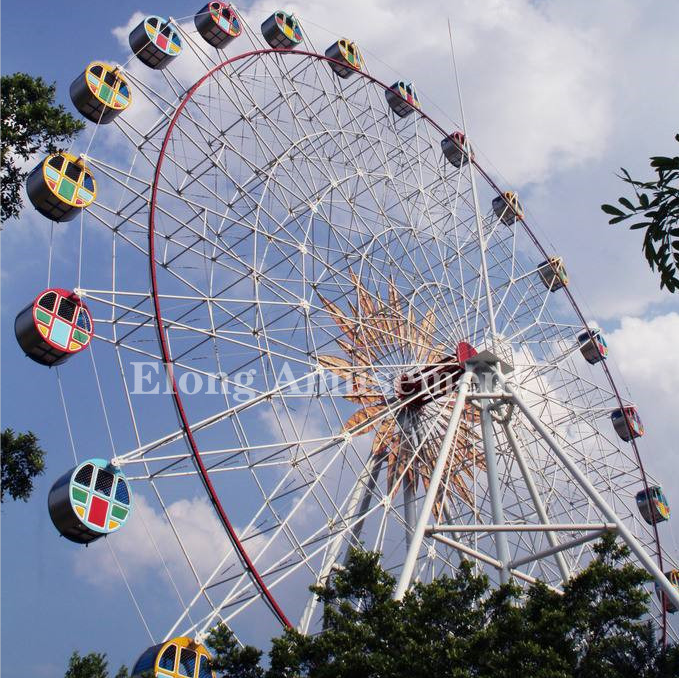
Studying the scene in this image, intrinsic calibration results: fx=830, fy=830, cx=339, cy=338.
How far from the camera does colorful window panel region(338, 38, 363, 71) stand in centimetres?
2605

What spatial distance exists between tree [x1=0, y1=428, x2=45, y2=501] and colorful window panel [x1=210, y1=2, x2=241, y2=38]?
13.9m

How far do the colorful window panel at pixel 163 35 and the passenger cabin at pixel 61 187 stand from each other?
16.6ft

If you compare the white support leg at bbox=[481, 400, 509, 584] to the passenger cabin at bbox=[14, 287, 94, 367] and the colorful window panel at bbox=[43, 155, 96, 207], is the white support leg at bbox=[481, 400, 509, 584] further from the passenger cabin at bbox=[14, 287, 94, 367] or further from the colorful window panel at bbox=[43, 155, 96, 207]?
the colorful window panel at bbox=[43, 155, 96, 207]

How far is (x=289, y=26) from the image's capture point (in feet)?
78.4

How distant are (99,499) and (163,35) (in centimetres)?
1214

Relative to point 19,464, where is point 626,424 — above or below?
above

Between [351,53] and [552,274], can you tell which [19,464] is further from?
[552,274]

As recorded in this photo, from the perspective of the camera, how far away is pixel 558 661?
1121 centimetres

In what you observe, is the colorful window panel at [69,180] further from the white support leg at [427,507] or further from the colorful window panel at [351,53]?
the colorful window panel at [351,53]

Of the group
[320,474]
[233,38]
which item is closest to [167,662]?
[320,474]

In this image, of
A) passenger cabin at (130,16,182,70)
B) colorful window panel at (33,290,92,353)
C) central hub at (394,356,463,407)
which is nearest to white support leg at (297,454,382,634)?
central hub at (394,356,463,407)

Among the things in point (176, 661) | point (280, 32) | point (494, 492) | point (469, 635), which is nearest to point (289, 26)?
point (280, 32)

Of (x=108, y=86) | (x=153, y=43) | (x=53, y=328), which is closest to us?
(x=53, y=328)

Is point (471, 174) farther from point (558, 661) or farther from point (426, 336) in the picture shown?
point (558, 661)
